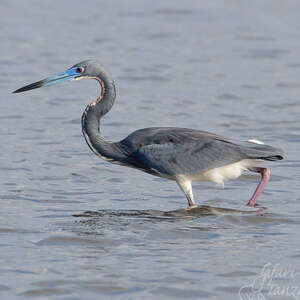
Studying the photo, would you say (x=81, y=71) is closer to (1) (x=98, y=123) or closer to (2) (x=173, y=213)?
(1) (x=98, y=123)

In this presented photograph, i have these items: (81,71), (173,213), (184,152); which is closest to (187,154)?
(184,152)

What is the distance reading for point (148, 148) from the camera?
9961mm

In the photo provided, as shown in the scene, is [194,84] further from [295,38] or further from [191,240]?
[191,240]

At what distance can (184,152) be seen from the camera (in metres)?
10.0

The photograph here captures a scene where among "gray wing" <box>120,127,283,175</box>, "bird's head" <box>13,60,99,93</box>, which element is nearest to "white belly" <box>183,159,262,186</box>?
"gray wing" <box>120,127,283,175</box>

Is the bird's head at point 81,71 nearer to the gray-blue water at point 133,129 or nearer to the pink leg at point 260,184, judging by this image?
the gray-blue water at point 133,129

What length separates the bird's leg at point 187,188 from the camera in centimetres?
1001

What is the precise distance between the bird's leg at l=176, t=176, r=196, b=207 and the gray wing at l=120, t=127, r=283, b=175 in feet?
0.36

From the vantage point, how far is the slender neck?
10.3 metres

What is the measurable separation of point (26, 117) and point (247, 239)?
6074mm

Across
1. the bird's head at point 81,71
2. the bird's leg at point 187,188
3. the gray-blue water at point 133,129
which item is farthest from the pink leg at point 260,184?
the bird's head at point 81,71

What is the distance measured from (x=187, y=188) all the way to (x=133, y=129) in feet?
11.7

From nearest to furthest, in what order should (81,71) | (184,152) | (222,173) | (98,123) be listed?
(184,152)
(222,173)
(98,123)
(81,71)

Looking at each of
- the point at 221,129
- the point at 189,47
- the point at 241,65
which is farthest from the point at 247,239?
the point at 189,47
